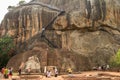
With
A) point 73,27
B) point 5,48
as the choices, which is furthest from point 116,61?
point 5,48

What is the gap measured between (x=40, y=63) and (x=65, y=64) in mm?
3062

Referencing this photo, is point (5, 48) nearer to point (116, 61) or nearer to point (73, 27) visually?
point (73, 27)

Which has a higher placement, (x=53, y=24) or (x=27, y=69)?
(x=53, y=24)

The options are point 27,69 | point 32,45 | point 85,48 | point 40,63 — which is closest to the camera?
point 27,69

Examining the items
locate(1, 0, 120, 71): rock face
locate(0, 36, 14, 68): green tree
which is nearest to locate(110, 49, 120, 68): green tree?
locate(1, 0, 120, 71): rock face

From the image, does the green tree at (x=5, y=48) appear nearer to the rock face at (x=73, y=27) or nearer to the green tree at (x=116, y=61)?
the rock face at (x=73, y=27)

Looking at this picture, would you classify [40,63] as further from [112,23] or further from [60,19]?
[112,23]

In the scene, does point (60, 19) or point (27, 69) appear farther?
point (60, 19)

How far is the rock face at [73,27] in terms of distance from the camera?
1606 inches

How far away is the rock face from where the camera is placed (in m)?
40.8

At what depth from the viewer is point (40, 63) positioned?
105ft

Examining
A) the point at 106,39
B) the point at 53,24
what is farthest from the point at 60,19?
the point at 106,39

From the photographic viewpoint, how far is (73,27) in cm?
4250

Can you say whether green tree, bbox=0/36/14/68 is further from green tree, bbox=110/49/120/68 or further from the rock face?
green tree, bbox=110/49/120/68
